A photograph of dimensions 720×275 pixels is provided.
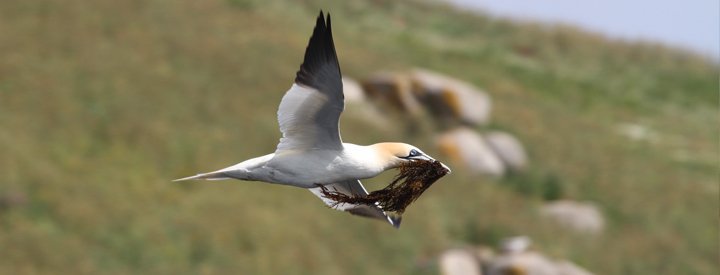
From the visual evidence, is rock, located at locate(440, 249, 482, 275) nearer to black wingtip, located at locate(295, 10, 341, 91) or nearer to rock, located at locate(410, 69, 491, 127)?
rock, located at locate(410, 69, 491, 127)

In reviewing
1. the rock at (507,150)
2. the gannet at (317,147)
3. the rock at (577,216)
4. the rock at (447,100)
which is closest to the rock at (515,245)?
the rock at (577,216)

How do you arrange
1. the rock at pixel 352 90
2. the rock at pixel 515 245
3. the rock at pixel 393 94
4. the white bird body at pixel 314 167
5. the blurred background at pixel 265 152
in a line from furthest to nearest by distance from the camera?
the rock at pixel 393 94 → the rock at pixel 352 90 → the rock at pixel 515 245 → the blurred background at pixel 265 152 → the white bird body at pixel 314 167

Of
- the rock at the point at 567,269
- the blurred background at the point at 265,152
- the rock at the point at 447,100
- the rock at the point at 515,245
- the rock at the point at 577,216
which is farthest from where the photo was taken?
the rock at the point at 447,100

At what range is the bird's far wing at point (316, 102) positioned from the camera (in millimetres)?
10430

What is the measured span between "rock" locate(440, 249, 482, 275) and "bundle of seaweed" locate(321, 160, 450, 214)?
A: 1561 cm


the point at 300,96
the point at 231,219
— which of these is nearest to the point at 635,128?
the point at 231,219

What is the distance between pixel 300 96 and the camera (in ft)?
34.8

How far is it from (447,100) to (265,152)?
7598mm

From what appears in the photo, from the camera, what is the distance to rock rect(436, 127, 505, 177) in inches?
1335

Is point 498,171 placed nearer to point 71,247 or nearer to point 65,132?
point 65,132

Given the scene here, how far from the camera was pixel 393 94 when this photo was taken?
112 ft

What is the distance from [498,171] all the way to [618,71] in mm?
25128

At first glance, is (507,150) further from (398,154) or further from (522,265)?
(398,154)

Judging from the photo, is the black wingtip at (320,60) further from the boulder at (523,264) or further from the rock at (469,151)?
the rock at (469,151)
